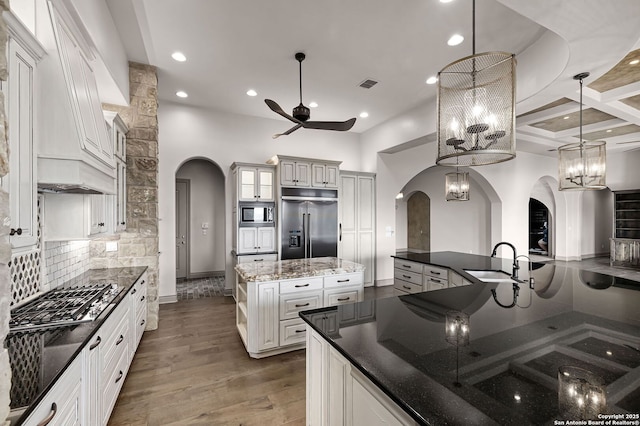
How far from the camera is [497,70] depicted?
1438mm

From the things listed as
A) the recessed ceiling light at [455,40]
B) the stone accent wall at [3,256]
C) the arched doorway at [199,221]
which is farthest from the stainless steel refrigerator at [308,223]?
the stone accent wall at [3,256]

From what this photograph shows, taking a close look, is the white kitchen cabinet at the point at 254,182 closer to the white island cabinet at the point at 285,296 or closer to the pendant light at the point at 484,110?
the white island cabinet at the point at 285,296

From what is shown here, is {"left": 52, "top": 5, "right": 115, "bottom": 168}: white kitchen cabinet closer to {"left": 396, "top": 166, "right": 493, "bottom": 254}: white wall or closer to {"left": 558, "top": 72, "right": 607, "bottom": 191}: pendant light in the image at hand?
{"left": 558, "top": 72, "right": 607, "bottom": 191}: pendant light

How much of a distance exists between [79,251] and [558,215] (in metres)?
11.3

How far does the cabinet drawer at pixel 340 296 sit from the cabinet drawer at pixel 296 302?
0.09 m

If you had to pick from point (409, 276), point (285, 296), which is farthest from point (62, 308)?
point (409, 276)

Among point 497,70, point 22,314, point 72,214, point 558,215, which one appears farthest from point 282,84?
point 558,215

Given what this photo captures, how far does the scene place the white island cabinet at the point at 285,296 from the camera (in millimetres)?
2812

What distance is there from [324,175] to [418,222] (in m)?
6.01

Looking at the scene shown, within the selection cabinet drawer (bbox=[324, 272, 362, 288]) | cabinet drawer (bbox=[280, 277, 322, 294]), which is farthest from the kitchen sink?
cabinet drawer (bbox=[280, 277, 322, 294])

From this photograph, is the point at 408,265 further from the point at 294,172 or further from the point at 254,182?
the point at 254,182

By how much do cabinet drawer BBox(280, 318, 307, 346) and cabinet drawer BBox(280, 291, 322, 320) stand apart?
7 centimetres

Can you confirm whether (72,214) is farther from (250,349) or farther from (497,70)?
(497,70)

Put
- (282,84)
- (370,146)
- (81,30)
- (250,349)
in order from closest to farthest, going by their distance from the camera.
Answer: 1. (81,30)
2. (250,349)
3. (282,84)
4. (370,146)
